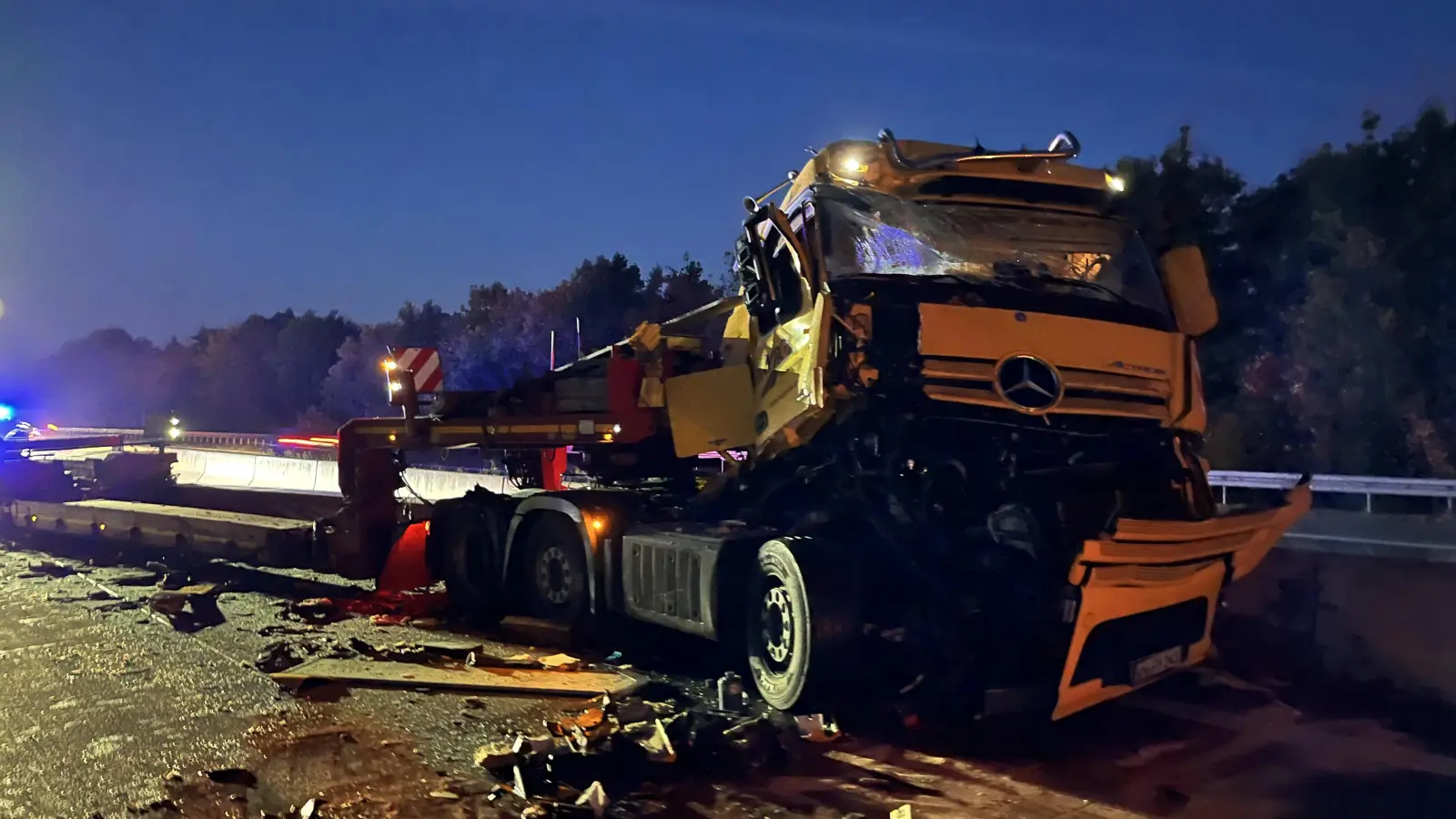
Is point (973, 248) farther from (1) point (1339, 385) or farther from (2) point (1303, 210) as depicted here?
(2) point (1303, 210)

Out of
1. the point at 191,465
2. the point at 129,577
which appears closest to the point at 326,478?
the point at 191,465

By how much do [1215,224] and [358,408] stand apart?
173ft

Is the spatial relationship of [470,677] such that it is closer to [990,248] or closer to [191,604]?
[191,604]

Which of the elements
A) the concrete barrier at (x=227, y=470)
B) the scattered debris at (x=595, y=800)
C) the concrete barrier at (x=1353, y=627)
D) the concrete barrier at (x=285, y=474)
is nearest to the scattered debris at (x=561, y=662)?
the scattered debris at (x=595, y=800)

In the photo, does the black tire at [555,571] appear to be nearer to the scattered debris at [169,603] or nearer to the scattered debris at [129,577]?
the scattered debris at [169,603]

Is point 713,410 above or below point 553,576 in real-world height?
above

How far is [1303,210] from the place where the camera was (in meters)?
24.8

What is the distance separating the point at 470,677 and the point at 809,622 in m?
2.56

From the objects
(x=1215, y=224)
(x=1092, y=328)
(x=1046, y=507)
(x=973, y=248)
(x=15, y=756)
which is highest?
(x=1215, y=224)

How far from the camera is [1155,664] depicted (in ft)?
18.2

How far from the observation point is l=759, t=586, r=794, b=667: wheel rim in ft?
19.6

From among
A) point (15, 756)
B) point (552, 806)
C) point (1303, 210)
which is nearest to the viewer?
point (552, 806)

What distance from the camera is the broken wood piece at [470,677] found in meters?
6.61

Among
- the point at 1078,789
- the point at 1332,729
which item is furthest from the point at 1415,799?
the point at 1078,789
